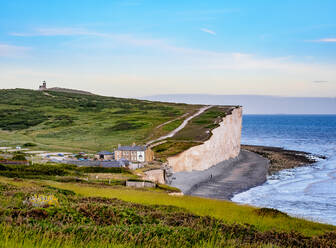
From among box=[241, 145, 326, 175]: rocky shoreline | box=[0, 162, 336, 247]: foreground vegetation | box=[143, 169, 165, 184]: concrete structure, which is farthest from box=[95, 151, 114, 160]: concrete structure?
box=[0, 162, 336, 247]: foreground vegetation

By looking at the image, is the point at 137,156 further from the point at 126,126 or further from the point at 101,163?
the point at 126,126

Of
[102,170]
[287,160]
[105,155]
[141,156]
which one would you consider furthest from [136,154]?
[287,160]

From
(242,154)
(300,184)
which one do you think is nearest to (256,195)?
(300,184)

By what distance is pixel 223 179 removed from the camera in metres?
72.9

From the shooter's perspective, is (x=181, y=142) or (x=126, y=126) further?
(x=126, y=126)

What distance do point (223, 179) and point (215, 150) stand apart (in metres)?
18.6

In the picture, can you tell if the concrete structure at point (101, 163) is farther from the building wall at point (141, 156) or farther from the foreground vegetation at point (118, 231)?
the foreground vegetation at point (118, 231)

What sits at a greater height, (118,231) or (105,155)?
(118,231)

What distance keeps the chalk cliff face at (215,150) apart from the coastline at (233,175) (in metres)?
1.67

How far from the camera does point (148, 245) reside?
9406 millimetres

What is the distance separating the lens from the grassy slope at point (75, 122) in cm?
10331

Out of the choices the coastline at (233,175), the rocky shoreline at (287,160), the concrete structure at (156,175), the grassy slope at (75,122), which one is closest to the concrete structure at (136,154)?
the coastline at (233,175)

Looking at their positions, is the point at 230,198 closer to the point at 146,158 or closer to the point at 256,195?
→ the point at 256,195

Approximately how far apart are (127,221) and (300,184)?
59.0 m
